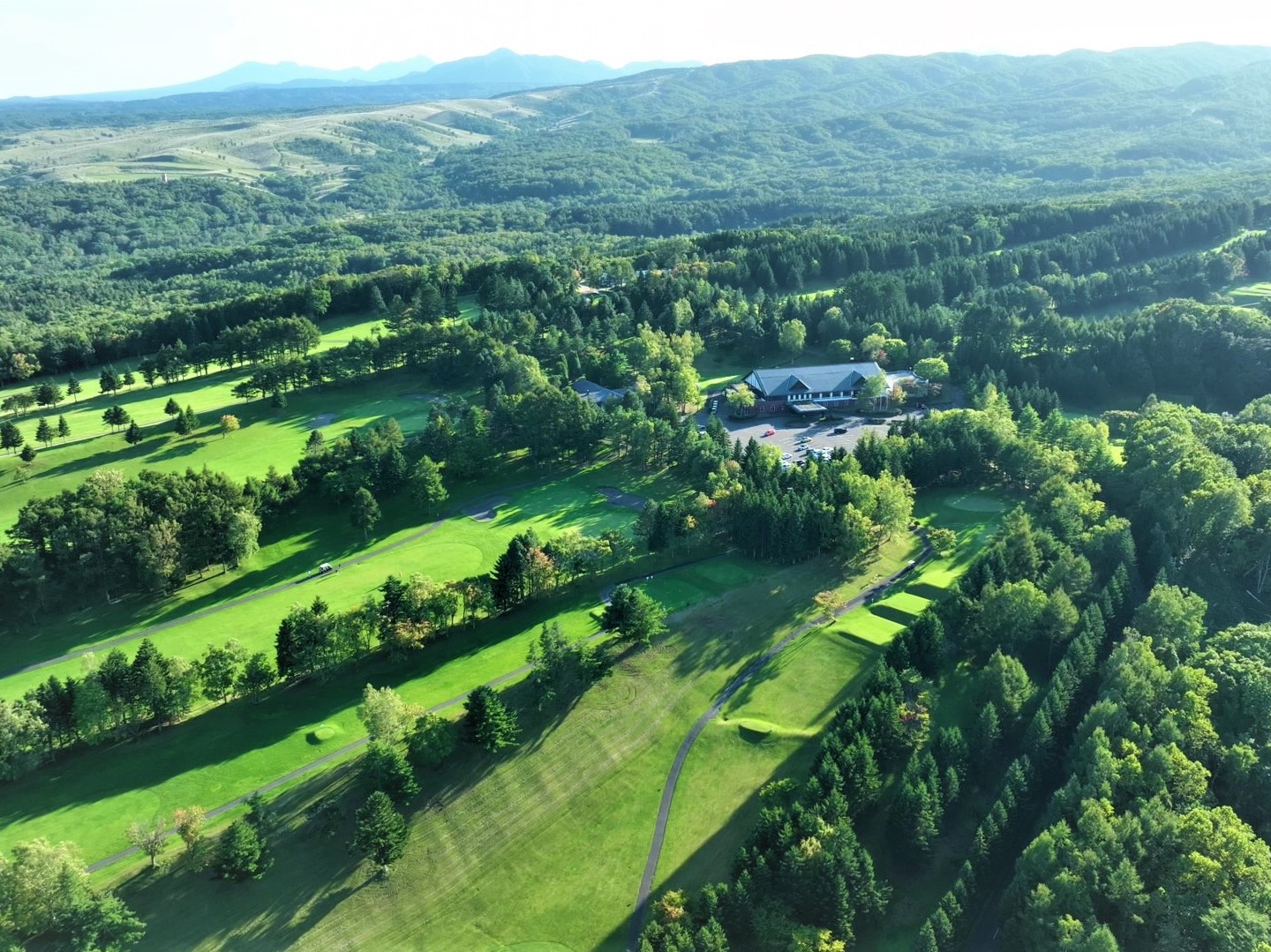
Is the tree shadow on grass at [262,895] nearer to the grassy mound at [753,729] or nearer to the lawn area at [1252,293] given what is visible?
the grassy mound at [753,729]

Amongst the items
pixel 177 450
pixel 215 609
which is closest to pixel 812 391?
pixel 215 609

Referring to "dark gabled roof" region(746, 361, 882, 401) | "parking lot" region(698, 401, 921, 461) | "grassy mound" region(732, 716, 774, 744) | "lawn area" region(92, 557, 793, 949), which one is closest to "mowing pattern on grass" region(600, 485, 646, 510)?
"parking lot" region(698, 401, 921, 461)

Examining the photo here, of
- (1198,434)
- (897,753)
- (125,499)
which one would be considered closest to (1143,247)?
(1198,434)

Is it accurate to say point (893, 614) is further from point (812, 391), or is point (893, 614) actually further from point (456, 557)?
point (812, 391)

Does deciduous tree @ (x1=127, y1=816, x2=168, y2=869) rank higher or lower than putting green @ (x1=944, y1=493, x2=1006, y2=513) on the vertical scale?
higher

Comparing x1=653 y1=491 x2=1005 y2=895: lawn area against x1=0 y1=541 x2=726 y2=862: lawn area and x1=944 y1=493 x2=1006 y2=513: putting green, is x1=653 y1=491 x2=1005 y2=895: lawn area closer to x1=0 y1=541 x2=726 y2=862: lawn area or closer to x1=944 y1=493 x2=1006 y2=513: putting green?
x1=944 y1=493 x2=1006 y2=513: putting green

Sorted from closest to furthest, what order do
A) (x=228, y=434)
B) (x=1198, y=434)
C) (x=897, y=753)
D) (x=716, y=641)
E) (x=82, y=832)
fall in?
1. (x=82, y=832)
2. (x=897, y=753)
3. (x=716, y=641)
4. (x=1198, y=434)
5. (x=228, y=434)

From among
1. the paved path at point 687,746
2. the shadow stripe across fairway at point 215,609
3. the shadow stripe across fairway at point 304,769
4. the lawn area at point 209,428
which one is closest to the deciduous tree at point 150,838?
the shadow stripe across fairway at point 304,769

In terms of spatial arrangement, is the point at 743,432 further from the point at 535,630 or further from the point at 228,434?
A: the point at 228,434
